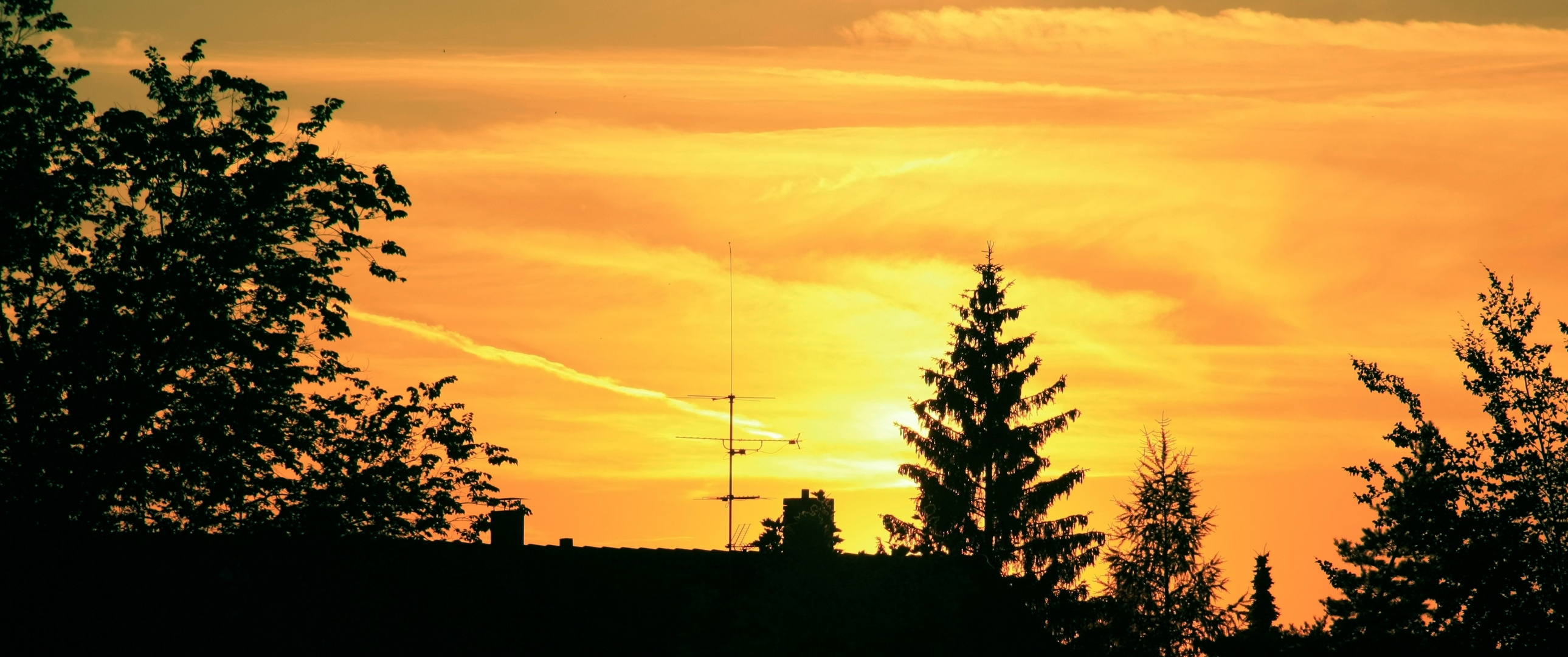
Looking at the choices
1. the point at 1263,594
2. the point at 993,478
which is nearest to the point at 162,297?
the point at 993,478

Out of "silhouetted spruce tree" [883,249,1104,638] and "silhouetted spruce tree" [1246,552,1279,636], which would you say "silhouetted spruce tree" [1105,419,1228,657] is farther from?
"silhouetted spruce tree" [1246,552,1279,636]

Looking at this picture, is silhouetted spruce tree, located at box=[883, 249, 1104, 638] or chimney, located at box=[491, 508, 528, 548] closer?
chimney, located at box=[491, 508, 528, 548]

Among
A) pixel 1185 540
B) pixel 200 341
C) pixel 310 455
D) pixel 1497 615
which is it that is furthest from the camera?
pixel 1185 540

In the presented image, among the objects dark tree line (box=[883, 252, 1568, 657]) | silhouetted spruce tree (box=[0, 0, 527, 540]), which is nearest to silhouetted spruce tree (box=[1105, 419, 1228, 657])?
dark tree line (box=[883, 252, 1568, 657])

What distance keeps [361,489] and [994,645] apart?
14104 millimetres

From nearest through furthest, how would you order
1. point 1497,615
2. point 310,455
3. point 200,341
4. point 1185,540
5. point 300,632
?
point 300,632 < point 200,341 < point 310,455 < point 1497,615 < point 1185,540

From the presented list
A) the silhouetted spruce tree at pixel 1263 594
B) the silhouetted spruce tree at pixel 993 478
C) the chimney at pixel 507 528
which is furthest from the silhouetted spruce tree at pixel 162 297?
the silhouetted spruce tree at pixel 1263 594

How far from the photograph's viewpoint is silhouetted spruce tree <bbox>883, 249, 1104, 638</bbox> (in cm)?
4538

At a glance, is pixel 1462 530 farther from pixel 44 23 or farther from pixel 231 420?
pixel 44 23

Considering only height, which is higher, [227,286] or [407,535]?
[227,286]

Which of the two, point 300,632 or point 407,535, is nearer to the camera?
point 300,632

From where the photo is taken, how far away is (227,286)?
27859 millimetres

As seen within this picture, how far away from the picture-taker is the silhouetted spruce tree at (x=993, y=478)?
45.4m

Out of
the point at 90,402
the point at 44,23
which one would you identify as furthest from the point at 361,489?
the point at 44,23
